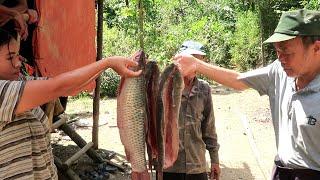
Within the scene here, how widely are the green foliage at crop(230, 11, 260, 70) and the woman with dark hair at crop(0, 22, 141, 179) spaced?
15.8 meters

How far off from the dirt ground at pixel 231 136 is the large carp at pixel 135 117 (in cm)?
477

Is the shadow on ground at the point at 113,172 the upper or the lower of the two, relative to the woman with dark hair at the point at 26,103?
lower

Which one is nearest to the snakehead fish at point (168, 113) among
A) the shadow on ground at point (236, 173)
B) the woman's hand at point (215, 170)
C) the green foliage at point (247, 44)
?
the woman's hand at point (215, 170)

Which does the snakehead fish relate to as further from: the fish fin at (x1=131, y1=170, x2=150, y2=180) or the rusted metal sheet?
the rusted metal sheet

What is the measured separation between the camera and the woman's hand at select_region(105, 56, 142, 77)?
2480mm

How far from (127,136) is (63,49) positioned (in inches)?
113

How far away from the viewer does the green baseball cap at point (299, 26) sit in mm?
2871

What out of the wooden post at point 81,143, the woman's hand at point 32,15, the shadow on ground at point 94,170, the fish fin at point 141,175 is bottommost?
the shadow on ground at point 94,170

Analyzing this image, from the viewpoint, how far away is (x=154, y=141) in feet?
8.96

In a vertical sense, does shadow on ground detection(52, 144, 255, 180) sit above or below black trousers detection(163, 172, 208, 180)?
below

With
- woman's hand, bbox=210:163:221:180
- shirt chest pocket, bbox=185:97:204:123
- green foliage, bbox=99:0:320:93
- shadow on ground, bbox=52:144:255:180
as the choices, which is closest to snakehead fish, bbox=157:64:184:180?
shirt chest pocket, bbox=185:97:204:123

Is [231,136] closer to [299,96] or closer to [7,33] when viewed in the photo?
[299,96]

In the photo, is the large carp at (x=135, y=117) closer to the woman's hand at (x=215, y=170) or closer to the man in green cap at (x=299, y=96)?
the man in green cap at (x=299, y=96)

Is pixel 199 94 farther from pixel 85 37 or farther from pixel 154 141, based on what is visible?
pixel 85 37
